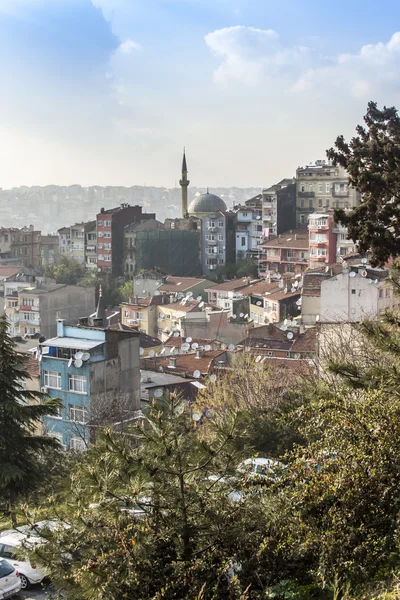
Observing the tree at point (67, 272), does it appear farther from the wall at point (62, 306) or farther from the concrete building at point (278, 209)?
the wall at point (62, 306)

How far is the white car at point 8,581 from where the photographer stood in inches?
383

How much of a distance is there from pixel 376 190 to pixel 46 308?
3276 centimetres

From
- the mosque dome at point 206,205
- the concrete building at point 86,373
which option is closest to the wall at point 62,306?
the concrete building at point 86,373

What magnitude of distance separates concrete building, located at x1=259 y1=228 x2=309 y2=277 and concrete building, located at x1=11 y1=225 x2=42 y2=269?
2056cm

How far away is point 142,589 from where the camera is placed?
6387mm

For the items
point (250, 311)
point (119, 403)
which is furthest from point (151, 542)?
point (250, 311)

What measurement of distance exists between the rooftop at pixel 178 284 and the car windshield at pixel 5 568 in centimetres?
3934

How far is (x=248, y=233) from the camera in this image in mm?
61750

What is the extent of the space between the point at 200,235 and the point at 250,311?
20.6 meters

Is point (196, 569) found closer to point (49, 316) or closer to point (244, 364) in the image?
point (244, 364)

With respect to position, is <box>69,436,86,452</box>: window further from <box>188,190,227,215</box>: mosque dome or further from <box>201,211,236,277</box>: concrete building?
<box>188,190,227,215</box>: mosque dome

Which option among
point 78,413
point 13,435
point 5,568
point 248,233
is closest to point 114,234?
point 248,233

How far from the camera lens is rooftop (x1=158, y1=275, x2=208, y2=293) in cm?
4958

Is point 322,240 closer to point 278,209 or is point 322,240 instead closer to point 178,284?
point 178,284
